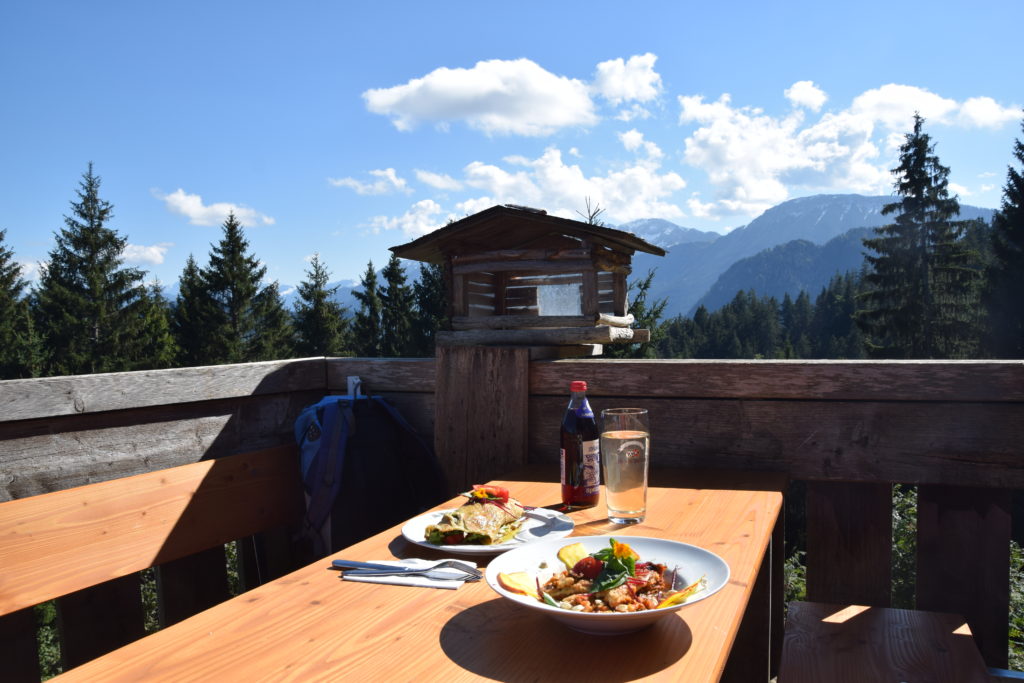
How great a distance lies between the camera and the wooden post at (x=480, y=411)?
2.40 m

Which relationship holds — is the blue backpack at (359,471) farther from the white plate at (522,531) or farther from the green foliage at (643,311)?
the green foliage at (643,311)

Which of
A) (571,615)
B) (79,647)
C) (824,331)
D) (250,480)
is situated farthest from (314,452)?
(824,331)

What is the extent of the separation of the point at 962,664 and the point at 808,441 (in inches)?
25.6

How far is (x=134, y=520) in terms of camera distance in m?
1.91

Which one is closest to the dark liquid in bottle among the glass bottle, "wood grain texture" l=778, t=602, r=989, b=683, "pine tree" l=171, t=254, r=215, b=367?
the glass bottle

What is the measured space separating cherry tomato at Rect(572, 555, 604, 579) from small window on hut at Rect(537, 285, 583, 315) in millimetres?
1624

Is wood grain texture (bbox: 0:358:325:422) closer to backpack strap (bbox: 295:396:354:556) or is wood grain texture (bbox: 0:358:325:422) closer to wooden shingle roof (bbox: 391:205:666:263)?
backpack strap (bbox: 295:396:354:556)

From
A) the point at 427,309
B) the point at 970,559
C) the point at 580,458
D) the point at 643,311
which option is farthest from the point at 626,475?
the point at 427,309

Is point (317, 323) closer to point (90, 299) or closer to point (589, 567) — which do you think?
point (90, 299)

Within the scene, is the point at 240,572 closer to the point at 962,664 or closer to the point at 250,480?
the point at 250,480

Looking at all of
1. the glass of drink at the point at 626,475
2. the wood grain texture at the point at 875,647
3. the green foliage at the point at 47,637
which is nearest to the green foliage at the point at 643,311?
the green foliage at the point at 47,637

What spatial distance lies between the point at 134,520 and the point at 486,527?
1048mm

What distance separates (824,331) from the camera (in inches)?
2598

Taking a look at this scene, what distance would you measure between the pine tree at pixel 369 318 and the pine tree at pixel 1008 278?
31.5 m
